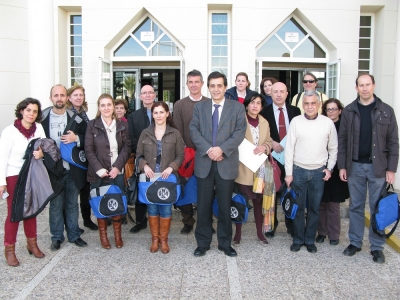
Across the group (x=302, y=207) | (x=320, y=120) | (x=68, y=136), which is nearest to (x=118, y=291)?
(x=68, y=136)

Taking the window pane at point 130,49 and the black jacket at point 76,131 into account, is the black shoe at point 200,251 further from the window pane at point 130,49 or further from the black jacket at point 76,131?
the window pane at point 130,49

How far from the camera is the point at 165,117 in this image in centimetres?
453

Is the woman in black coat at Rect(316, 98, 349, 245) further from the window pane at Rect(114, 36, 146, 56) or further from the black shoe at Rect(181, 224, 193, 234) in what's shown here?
the window pane at Rect(114, 36, 146, 56)

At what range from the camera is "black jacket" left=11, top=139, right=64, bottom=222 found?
4.09 meters

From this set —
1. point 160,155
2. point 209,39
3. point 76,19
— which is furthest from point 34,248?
point 76,19

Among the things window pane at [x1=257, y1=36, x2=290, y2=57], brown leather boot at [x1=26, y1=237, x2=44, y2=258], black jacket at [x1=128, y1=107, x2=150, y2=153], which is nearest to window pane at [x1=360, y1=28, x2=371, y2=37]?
window pane at [x1=257, y1=36, x2=290, y2=57]

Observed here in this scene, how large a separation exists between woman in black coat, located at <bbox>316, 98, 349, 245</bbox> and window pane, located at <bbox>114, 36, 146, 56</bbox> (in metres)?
5.59

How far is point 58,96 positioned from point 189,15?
4.92 metres

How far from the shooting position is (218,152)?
163 inches

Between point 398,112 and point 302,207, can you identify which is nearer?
point 302,207

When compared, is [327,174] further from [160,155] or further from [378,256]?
[160,155]

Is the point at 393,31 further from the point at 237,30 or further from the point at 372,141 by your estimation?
the point at 372,141

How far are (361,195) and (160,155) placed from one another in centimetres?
236

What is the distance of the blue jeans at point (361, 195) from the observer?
14.2ft
